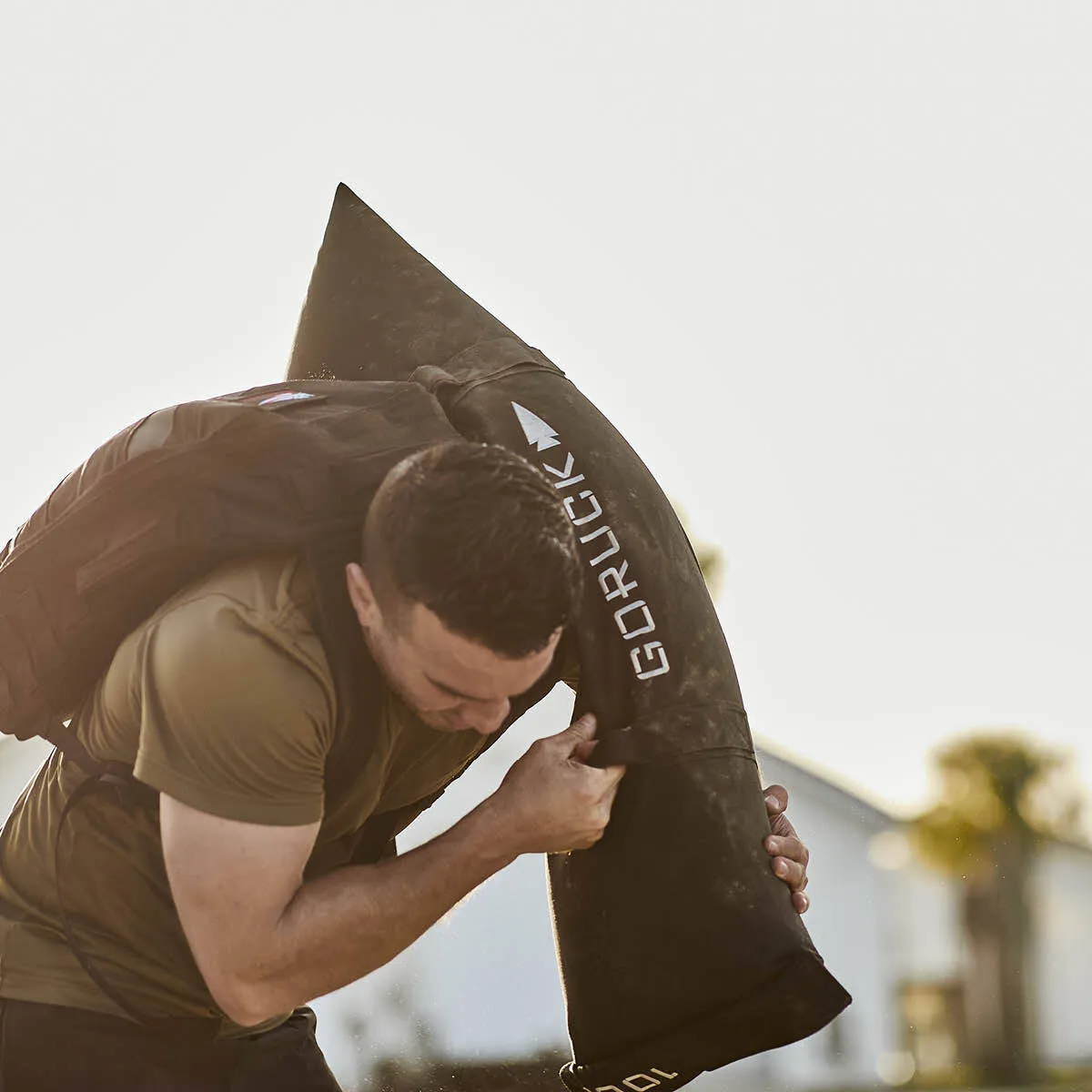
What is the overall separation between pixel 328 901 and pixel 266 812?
201mm

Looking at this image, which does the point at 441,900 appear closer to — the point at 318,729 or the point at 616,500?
the point at 318,729

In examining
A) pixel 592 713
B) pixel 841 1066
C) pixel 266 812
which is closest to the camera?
pixel 266 812

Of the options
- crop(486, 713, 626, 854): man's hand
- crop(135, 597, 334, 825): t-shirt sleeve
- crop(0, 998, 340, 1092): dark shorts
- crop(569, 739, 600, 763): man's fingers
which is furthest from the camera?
crop(569, 739, 600, 763): man's fingers

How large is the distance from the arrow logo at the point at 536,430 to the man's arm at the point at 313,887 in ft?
1.94

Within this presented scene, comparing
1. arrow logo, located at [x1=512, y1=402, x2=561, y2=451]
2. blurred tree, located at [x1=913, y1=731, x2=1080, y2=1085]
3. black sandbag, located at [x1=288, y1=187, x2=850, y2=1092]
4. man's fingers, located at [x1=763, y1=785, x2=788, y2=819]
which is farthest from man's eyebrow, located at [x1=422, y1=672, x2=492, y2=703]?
blurred tree, located at [x1=913, y1=731, x2=1080, y2=1085]

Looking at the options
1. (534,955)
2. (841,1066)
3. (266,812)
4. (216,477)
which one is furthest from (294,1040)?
(841,1066)

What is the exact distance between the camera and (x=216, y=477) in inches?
87.5

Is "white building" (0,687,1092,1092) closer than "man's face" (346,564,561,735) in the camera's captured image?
No

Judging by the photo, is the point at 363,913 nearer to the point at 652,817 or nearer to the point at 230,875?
the point at 230,875

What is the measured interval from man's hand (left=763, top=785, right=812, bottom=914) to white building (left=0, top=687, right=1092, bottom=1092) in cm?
562

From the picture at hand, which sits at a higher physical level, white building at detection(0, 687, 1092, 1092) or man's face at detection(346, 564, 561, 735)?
man's face at detection(346, 564, 561, 735)

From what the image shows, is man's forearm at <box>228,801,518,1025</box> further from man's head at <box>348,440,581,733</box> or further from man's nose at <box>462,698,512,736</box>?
man's head at <box>348,440,581,733</box>

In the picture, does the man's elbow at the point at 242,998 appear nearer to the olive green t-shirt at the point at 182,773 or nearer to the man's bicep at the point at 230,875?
the man's bicep at the point at 230,875

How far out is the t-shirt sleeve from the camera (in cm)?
204
